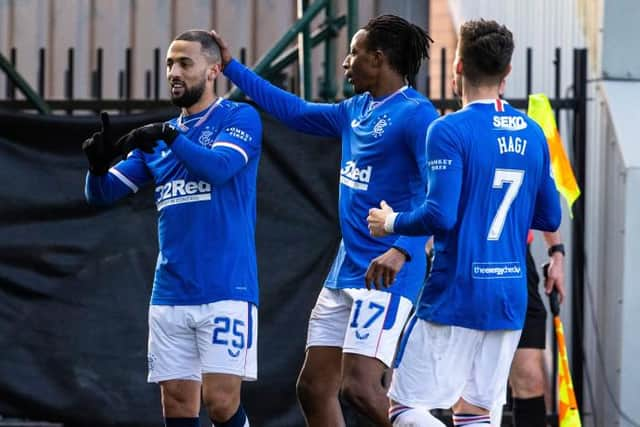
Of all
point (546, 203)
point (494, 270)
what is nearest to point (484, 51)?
point (546, 203)

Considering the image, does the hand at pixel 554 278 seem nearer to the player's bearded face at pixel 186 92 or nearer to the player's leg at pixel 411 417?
the player's leg at pixel 411 417

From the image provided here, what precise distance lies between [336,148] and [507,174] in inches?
137

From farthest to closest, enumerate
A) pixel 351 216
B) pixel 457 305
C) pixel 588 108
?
pixel 588 108, pixel 351 216, pixel 457 305

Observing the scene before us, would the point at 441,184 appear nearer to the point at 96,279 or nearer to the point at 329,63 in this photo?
the point at 96,279

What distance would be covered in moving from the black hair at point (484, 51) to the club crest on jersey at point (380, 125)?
0.75 metres

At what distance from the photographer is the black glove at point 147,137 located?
6.64 metres

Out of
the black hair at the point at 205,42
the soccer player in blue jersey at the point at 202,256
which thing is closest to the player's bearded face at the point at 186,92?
the soccer player in blue jersey at the point at 202,256

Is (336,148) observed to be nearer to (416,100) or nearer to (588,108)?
(588,108)

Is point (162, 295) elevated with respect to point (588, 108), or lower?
lower

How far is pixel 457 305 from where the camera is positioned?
608cm

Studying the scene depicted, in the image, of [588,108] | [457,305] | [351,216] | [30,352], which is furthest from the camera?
[588,108]

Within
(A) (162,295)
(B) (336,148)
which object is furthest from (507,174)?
(B) (336,148)

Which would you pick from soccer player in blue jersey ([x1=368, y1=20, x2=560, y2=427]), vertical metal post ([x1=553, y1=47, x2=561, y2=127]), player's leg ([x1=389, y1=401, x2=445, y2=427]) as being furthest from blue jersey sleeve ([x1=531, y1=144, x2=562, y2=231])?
vertical metal post ([x1=553, y1=47, x2=561, y2=127])

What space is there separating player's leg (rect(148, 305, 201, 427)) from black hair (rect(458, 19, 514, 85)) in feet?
6.10
